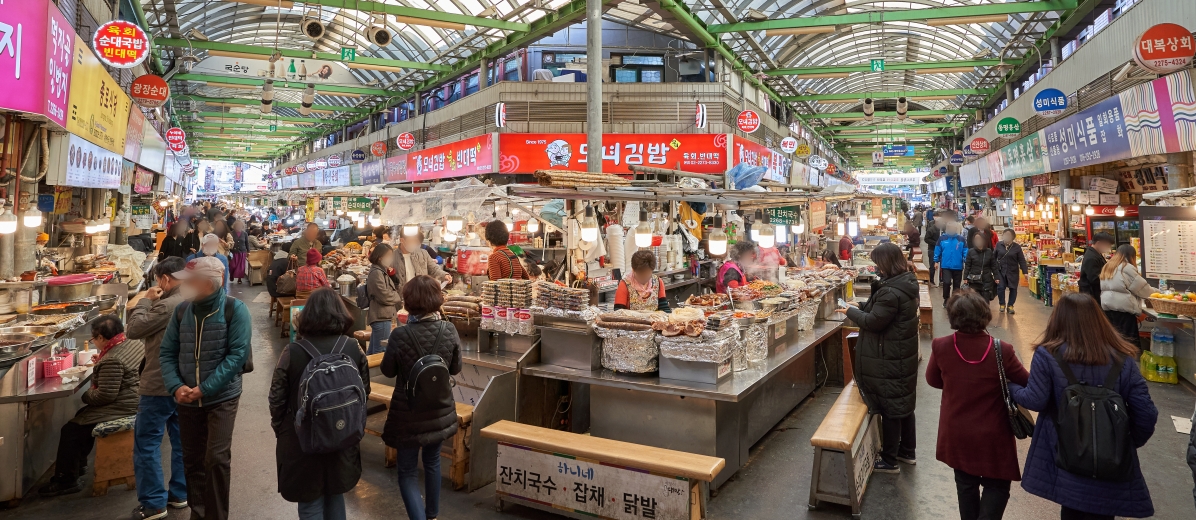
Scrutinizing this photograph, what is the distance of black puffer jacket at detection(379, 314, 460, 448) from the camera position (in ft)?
12.8

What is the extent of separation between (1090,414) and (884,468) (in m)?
2.35

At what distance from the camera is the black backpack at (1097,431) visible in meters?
2.97

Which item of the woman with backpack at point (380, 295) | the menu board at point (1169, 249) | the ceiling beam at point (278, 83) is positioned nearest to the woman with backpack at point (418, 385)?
the woman with backpack at point (380, 295)

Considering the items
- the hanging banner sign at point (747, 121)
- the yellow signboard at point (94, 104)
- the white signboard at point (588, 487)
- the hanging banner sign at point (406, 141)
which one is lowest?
the white signboard at point (588, 487)

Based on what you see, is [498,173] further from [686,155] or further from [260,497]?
[260,497]

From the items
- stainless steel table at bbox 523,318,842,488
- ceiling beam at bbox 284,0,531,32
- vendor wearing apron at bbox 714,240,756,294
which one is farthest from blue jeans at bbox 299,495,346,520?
ceiling beam at bbox 284,0,531,32

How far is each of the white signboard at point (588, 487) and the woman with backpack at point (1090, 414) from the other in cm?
192

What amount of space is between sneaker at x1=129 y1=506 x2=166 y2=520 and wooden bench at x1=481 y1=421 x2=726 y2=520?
84.3 inches

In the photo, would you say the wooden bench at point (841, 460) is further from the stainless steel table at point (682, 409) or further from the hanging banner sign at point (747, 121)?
the hanging banner sign at point (747, 121)

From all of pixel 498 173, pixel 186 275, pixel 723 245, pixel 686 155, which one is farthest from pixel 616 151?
pixel 186 275

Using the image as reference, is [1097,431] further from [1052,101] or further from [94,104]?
[1052,101]

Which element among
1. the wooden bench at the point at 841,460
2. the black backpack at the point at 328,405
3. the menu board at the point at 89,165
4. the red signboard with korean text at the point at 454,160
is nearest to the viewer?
the black backpack at the point at 328,405

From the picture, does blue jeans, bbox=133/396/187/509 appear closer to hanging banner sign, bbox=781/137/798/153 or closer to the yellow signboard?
the yellow signboard

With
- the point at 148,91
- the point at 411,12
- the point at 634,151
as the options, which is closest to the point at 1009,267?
the point at 634,151
